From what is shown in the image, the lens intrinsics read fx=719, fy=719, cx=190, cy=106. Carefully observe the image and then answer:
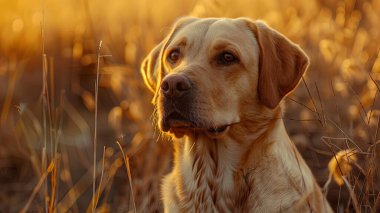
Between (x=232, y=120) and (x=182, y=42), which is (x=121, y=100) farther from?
(x=232, y=120)

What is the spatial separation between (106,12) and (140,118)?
3.69 metres

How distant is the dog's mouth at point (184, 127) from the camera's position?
339cm

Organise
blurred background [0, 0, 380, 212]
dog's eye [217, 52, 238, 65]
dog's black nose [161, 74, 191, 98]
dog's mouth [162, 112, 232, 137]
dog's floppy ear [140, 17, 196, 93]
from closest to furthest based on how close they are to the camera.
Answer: dog's black nose [161, 74, 191, 98]
dog's mouth [162, 112, 232, 137]
dog's eye [217, 52, 238, 65]
dog's floppy ear [140, 17, 196, 93]
blurred background [0, 0, 380, 212]

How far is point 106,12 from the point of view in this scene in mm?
8516

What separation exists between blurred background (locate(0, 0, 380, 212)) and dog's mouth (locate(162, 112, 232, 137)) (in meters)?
0.37

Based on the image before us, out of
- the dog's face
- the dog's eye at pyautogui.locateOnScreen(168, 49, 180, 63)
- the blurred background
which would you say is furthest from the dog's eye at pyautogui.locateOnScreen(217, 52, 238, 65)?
the blurred background

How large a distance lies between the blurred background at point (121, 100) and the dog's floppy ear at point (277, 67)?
1.02 ft

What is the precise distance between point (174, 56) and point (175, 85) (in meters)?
0.62

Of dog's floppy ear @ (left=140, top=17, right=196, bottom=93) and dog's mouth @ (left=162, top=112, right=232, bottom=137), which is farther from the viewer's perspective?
dog's floppy ear @ (left=140, top=17, right=196, bottom=93)

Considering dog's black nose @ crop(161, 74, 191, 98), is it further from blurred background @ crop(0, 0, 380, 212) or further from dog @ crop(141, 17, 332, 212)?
blurred background @ crop(0, 0, 380, 212)

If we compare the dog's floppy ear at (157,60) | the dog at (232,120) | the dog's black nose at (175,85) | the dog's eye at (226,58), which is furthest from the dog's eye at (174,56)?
the dog's black nose at (175,85)

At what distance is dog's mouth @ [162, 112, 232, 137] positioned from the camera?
339cm

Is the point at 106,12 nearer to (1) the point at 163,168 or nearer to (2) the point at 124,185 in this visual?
(2) the point at 124,185

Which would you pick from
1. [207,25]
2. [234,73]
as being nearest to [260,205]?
[234,73]
